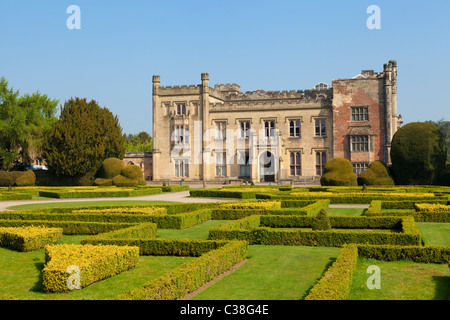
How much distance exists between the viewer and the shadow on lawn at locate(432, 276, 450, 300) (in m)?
8.37

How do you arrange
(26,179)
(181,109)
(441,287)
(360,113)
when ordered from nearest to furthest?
1. (441,287)
2. (26,179)
3. (360,113)
4. (181,109)

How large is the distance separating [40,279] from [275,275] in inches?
196

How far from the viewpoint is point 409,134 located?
3481 centimetres

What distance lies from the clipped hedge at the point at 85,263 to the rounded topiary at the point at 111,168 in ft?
117

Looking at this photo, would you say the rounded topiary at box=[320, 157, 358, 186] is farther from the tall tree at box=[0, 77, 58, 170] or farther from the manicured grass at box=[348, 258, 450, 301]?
the tall tree at box=[0, 77, 58, 170]

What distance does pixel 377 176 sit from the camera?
34.8 metres

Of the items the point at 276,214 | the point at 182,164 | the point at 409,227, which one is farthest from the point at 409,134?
the point at 182,164

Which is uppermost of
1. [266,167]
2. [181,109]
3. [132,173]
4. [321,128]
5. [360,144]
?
[181,109]

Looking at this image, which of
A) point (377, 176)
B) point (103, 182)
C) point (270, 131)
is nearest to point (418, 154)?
point (377, 176)

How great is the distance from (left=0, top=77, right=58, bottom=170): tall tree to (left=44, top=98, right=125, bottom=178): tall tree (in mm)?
5954

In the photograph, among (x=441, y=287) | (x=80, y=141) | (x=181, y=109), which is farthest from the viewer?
(x=181, y=109)

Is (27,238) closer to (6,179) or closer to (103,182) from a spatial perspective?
(103,182)

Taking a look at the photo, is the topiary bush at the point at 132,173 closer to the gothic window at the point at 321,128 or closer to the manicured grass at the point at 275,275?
the gothic window at the point at 321,128

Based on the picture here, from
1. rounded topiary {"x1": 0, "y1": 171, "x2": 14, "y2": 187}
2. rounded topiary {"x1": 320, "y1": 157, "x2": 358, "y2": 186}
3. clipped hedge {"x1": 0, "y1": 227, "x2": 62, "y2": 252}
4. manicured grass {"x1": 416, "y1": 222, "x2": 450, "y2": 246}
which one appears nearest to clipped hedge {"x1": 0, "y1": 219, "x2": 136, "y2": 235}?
clipped hedge {"x1": 0, "y1": 227, "x2": 62, "y2": 252}
